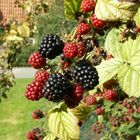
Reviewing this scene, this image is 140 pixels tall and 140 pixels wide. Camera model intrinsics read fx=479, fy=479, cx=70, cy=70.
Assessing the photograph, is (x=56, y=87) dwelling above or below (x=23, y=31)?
above

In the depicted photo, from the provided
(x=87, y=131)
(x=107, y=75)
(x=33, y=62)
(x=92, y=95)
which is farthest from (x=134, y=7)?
(x=87, y=131)

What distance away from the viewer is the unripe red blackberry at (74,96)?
4.06ft

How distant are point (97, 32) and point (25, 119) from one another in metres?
8.55

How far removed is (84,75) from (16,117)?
8.83 metres

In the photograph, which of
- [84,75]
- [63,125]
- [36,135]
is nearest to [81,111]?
[63,125]

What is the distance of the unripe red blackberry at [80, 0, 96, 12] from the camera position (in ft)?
4.47

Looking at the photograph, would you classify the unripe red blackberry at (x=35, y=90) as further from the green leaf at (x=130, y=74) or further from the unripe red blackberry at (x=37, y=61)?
the green leaf at (x=130, y=74)

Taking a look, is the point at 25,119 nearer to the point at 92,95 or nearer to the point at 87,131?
the point at 87,131

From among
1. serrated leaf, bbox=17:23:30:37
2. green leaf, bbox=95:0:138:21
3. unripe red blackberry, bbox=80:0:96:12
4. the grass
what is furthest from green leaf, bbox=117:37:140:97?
the grass

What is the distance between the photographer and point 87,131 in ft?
22.6

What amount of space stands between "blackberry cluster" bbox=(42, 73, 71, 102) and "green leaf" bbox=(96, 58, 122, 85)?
0.30 feet

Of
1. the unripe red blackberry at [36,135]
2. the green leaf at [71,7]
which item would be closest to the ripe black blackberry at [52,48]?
the green leaf at [71,7]

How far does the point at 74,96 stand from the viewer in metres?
1.25

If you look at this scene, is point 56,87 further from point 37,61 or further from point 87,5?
point 87,5
